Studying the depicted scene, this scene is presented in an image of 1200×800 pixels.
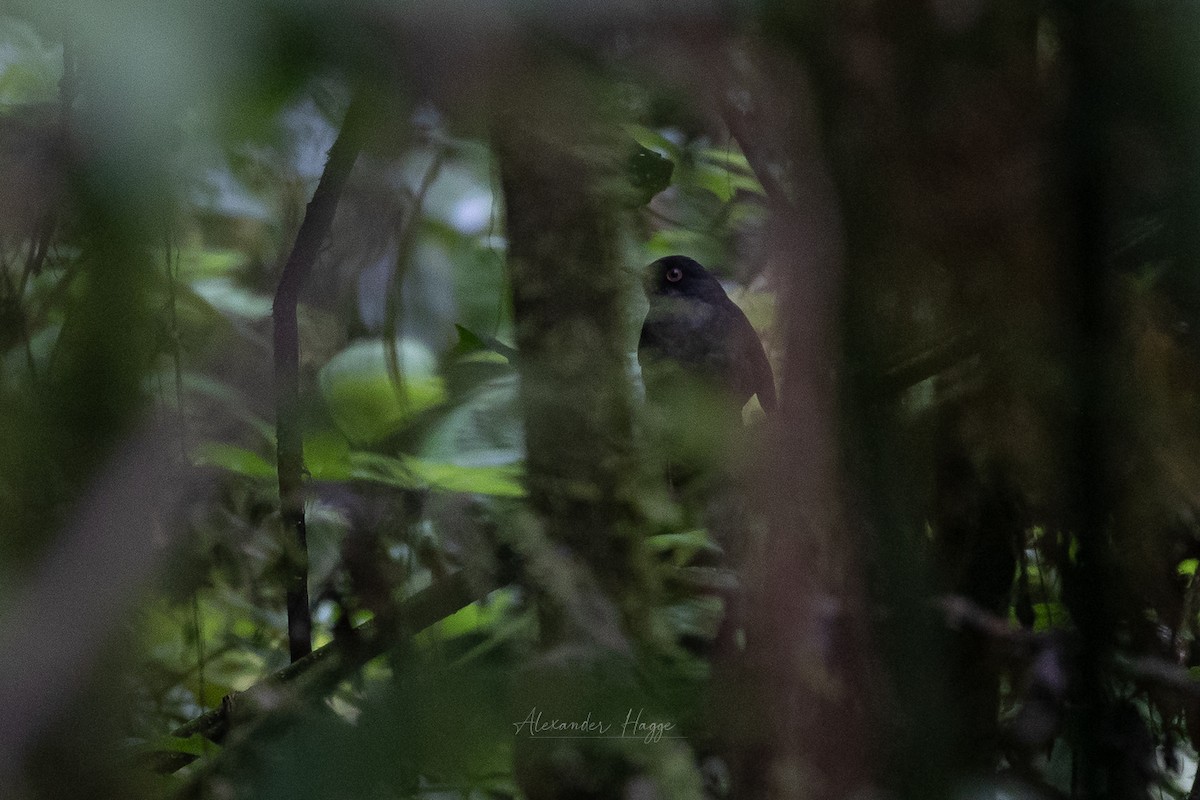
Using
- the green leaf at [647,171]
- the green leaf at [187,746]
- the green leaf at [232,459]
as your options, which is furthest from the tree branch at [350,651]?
the green leaf at [647,171]

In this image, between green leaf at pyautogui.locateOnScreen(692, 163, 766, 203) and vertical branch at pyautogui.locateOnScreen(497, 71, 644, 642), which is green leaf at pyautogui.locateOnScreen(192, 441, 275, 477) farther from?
green leaf at pyautogui.locateOnScreen(692, 163, 766, 203)

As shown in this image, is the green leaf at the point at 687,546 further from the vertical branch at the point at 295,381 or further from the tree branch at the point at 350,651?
the vertical branch at the point at 295,381

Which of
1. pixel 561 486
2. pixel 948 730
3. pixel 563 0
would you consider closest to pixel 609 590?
pixel 561 486

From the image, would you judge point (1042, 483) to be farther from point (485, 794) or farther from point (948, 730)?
point (485, 794)

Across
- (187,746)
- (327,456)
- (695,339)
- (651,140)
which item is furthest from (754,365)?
(187,746)

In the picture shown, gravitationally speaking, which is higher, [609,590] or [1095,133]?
[1095,133]

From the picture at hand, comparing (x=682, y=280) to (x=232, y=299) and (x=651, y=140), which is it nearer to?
(x=651, y=140)

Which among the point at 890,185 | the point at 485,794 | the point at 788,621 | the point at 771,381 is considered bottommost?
the point at 485,794
